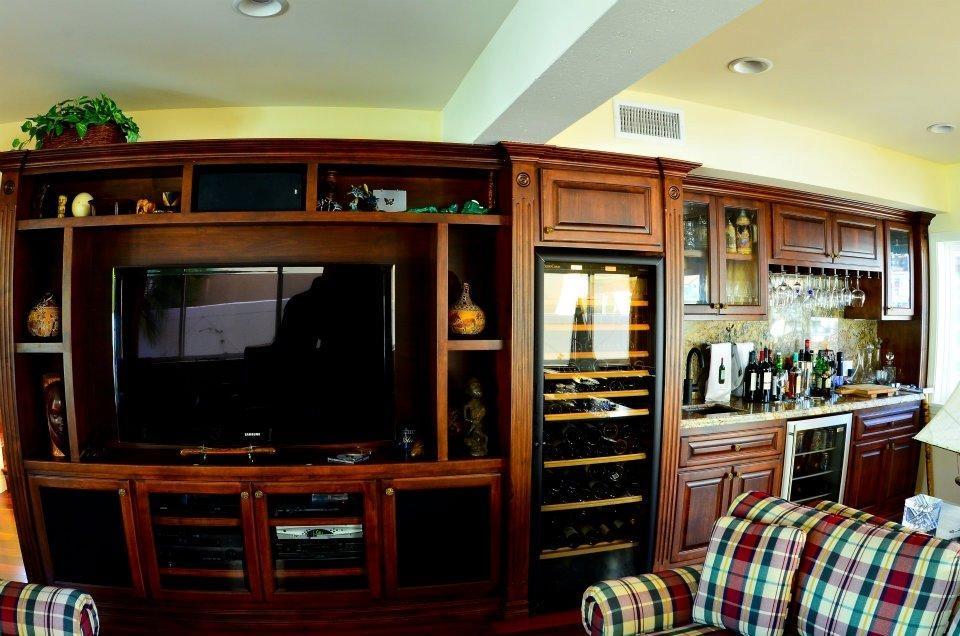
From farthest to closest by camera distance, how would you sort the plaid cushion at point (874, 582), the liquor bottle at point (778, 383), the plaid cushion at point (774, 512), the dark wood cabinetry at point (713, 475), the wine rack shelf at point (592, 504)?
the liquor bottle at point (778, 383)
the dark wood cabinetry at point (713, 475)
the wine rack shelf at point (592, 504)
the plaid cushion at point (774, 512)
the plaid cushion at point (874, 582)

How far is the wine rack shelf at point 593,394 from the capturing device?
2.62 meters

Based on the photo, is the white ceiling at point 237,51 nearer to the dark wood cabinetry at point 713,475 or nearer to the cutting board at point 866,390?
the dark wood cabinetry at point 713,475

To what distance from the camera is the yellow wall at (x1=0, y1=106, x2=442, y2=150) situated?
2764 mm

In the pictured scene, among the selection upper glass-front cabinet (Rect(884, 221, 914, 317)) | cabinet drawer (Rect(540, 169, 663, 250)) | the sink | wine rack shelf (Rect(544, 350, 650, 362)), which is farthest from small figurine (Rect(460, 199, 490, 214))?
upper glass-front cabinet (Rect(884, 221, 914, 317))

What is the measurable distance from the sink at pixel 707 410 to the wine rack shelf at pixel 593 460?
58 cm

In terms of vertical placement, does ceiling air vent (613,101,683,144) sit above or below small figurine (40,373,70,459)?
above

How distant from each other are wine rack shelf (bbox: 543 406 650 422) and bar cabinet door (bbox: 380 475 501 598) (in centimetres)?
40

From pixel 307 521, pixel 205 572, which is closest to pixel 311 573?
pixel 307 521

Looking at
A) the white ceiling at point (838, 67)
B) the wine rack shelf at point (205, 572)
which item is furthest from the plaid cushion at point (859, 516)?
the wine rack shelf at point (205, 572)

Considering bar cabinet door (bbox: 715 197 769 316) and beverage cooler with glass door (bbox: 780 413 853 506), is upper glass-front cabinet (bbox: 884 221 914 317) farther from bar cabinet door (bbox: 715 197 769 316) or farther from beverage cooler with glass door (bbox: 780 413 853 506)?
bar cabinet door (bbox: 715 197 769 316)

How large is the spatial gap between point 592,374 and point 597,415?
209 millimetres

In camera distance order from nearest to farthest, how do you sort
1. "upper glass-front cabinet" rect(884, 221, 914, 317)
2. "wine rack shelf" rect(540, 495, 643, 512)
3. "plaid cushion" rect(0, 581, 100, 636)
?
"plaid cushion" rect(0, 581, 100, 636) → "wine rack shelf" rect(540, 495, 643, 512) → "upper glass-front cabinet" rect(884, 221, 914, 317)

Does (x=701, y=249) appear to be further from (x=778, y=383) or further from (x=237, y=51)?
(x=237, y=51)

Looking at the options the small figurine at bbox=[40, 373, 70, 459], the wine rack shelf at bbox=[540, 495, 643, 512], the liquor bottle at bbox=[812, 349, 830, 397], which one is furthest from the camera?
the liquor bottle at bbox=[812, 349, 830, 397]
